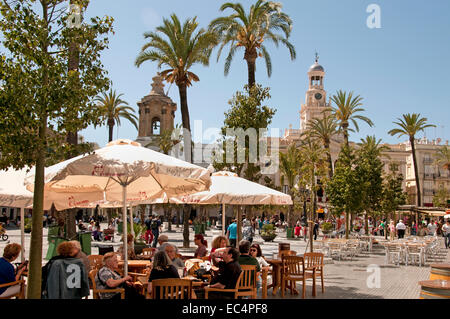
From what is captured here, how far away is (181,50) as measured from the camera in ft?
72.0

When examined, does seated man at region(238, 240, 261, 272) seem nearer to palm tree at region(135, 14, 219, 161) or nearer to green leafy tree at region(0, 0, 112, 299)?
green leafy tree at region(0, 0, 112, 299)

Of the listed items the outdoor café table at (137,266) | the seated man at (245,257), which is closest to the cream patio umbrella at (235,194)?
the outdoor café table at (137,266)

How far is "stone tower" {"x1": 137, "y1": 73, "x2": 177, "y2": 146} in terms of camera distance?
48.8m

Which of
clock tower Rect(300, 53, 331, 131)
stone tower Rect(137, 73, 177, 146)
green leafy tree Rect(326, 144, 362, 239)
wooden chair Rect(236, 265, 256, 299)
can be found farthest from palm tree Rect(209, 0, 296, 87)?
clock tower Rect(300, 53, 331, 131)

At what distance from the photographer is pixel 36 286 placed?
590 cm

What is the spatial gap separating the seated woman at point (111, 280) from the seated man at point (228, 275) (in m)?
1.22

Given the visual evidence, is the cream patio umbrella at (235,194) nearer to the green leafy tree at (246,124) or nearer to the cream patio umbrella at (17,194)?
the cream patio umbrella at (17,194)

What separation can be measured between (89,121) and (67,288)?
7.84ft

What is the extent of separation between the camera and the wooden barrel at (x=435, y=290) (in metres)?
5.63

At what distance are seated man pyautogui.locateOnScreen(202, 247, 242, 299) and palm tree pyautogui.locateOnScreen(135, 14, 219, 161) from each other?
15252 mm

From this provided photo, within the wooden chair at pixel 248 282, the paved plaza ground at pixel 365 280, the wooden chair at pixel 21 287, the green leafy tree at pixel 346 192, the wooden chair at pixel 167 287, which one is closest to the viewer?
the wooden chair at pixel 167 287
